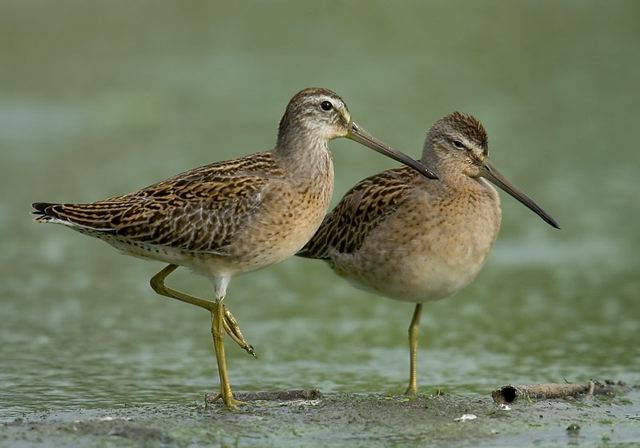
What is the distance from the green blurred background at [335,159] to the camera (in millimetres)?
7164

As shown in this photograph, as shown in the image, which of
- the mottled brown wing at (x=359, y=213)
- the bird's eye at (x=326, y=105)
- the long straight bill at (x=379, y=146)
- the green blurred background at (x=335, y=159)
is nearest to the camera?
the bird's eye at (x=326, y=105)

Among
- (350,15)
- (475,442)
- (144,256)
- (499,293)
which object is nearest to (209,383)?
(144,256)

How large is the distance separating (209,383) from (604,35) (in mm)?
6565

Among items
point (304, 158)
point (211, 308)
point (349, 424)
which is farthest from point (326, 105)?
point (349, 424)

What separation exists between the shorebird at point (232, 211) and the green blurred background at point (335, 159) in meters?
0.71

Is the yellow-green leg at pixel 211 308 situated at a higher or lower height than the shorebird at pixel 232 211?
lower

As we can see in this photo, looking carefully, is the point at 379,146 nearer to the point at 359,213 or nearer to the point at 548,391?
the point at 359,213

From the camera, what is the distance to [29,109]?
36.6ft

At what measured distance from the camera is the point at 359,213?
6625mm

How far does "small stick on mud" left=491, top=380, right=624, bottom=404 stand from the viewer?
19.4 ft

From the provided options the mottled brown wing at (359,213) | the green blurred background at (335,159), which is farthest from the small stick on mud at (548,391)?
the mottled brown wing at (359,213)

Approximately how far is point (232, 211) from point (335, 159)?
4519 mm

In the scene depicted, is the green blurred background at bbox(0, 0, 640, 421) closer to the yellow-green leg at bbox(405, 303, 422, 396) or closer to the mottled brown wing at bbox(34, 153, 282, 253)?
the yellow-green leg at bbox(405, 303, 422, 396)

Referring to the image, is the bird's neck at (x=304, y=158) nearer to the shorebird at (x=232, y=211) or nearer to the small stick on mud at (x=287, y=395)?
the shorebird at (x=232, y=211)
